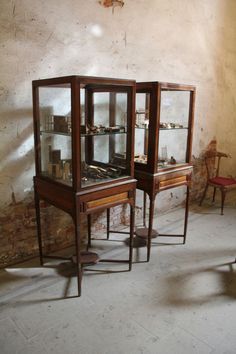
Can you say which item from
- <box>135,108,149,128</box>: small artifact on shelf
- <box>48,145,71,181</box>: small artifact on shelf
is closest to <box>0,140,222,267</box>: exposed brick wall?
<box>48,145,71,181</box>: small artifact on shelf

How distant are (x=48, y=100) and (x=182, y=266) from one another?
6.77ft

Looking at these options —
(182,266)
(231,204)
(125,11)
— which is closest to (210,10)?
(125,11)

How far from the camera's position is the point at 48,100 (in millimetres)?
2891

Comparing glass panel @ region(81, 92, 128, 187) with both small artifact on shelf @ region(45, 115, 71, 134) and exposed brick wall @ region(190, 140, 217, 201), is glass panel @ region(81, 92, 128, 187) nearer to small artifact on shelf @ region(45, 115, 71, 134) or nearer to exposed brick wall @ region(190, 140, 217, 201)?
small artifact on shelf @ region(45, 115, 71, 134)

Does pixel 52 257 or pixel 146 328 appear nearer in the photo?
pixel 146 328

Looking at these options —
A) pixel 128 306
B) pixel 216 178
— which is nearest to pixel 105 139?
pixel 128 306

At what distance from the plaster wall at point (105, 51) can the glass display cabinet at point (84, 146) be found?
0.68ft

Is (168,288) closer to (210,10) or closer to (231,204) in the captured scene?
(231,204)

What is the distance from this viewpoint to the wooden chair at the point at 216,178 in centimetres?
446

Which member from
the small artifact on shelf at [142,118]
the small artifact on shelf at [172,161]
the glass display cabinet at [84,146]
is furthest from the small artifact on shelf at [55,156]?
the small artifact on shelf at [172,161]

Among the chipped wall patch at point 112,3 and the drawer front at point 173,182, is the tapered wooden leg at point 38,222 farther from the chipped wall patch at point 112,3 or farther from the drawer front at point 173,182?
the chipped wall patch at point 112,3

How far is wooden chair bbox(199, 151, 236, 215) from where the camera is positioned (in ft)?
14.6

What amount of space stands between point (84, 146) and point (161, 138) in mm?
868

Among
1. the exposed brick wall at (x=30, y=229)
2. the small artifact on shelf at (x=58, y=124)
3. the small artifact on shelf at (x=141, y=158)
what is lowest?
the exposed brick wall at (x=30, y=229)
